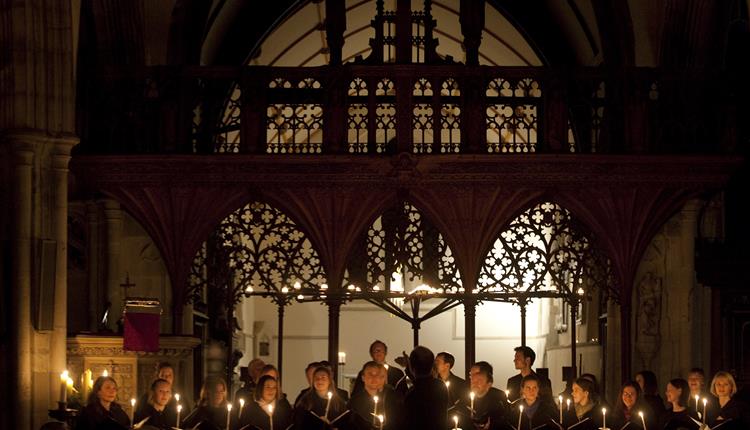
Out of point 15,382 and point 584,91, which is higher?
point 584,91

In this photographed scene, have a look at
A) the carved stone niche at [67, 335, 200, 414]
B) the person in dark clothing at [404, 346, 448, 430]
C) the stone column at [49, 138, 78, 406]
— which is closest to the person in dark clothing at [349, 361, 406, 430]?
the person in dark clothing at [404, 346, 448, 430]

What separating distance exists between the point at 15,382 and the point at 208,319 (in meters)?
6.13

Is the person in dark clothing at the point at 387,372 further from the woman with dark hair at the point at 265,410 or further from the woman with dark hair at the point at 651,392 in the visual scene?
the woman with dark hair at the point at 651,392

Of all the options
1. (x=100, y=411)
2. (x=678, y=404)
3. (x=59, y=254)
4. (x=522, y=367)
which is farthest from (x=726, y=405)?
(x=59, y=254)

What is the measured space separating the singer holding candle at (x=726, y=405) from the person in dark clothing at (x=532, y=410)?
1.15 metres

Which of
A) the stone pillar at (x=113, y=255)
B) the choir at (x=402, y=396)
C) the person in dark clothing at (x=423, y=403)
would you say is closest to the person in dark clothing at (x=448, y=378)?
the choir at (x=402, y=396)

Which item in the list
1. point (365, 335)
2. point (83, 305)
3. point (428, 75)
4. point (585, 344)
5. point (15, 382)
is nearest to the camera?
point (15, 382)

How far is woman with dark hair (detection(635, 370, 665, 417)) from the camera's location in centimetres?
1134

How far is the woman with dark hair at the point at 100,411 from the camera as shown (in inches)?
388

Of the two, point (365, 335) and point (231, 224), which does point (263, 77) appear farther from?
point (365, 335)

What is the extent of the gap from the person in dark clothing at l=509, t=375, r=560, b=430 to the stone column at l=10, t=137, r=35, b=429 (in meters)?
3.80

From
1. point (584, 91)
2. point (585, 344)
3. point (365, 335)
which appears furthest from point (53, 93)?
point (365, 335)

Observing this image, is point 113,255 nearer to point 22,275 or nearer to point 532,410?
point 22,275

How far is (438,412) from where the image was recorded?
7.93m
